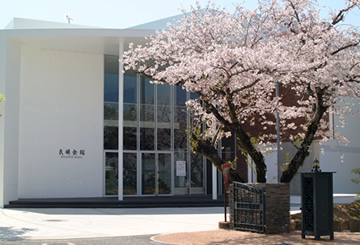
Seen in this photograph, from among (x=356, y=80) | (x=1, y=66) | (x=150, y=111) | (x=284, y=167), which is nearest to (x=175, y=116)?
(x=150, y=111)

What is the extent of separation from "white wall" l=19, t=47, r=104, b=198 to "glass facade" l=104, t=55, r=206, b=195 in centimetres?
67

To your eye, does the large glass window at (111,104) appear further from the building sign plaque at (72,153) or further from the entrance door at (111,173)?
the building sign plaque at (72,153)

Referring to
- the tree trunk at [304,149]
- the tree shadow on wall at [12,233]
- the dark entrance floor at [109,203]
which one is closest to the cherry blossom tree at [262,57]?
the tree trunk at [304,149]

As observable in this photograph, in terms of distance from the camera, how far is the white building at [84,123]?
21.1 metres

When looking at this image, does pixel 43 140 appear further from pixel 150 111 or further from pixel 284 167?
pixel 284 167

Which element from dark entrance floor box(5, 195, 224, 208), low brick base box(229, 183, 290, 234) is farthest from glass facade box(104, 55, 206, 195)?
low brick base box(229, 183, 290, 234)

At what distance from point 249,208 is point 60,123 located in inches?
536

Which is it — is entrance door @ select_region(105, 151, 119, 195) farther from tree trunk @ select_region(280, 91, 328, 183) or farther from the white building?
tree trunk @ select_region(280, 91, 328, 183)

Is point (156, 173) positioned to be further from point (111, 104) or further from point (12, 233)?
point (12, 233)

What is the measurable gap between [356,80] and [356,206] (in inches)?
157

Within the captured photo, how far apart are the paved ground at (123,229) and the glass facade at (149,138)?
5652 millimetres

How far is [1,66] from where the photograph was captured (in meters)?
20.4

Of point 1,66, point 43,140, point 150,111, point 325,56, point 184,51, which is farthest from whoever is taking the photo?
point 150,111

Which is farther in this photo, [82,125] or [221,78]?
[82,125]
